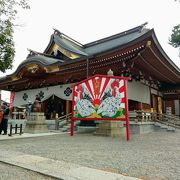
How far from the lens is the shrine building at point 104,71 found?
11.1 meters

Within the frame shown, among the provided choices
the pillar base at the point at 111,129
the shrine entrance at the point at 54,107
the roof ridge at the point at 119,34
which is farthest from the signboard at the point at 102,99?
the roof ridge at the point at 119,34

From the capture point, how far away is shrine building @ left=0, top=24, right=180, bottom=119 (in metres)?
11.1

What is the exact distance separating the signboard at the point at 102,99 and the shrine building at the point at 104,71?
10.3 feet

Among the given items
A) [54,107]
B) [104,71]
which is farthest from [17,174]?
[54,107]

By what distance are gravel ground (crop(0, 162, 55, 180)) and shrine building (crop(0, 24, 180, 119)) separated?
852cm

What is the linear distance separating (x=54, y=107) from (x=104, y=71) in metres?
7.69

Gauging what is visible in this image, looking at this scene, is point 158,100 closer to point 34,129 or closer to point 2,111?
point 34,129

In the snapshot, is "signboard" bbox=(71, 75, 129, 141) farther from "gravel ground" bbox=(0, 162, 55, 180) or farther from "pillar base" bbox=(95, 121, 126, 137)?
"gravel ground" bbox=(0, 162, 55, 180)

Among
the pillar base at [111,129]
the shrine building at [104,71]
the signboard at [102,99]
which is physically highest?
the shrine building at [104,71]

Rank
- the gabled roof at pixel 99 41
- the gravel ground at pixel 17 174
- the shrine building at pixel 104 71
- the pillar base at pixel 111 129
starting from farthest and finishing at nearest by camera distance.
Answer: the gabled roof at pixel 99 41 → the shrine building at pixel 104 71 → the pillar base at pixel 111 129 → the gravel ground at pixel 17 174

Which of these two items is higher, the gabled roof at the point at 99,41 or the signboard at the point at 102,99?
the gabled roof at the point at 99,41

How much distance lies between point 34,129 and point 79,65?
5.03 meters

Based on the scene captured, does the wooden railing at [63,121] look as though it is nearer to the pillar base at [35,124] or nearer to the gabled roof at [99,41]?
the pillar base at [35,124]

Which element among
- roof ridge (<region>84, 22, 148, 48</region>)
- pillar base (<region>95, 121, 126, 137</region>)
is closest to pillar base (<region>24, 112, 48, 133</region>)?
pillar base (<region>95, 121, 126, 137</region>)
